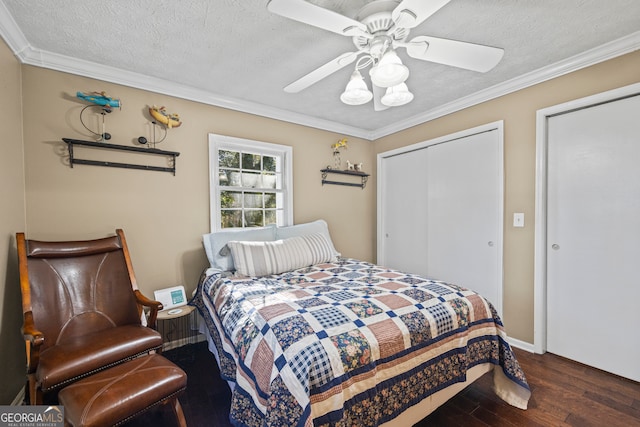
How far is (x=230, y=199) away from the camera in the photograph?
2914 mm

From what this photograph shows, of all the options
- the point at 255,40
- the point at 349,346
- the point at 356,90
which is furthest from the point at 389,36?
the point at 349,346

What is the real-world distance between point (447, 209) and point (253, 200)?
7.36 ft

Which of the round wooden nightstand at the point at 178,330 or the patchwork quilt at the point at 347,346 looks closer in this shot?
the patchwork quilt at the point at 347,346

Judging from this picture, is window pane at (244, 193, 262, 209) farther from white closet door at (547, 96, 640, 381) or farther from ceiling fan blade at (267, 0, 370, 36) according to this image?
white closet door at (547, 96, 640, 381)

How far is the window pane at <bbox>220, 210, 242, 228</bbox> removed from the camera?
2855mm

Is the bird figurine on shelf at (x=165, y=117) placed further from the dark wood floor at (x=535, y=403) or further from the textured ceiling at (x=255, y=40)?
the dark wood floor at (x=535, y=403)

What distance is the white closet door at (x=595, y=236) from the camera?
1967mm

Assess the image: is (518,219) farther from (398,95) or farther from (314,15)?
(314,15)

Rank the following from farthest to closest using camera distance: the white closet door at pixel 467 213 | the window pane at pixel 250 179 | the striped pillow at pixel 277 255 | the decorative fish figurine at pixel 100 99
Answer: the window pane at pixel 250 179 < the white closet door at pixel 467 213 < the striped pillow at pixel 277 255 < the decorative fish figurine at pixel 100 99

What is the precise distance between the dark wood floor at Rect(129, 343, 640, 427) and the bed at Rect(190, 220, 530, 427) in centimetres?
14

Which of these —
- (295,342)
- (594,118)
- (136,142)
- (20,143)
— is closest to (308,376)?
(295,342)

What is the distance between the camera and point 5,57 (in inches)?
67.4

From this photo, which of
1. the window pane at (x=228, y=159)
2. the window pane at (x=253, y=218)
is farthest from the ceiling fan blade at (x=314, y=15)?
the window pane at (x=253, y=218)

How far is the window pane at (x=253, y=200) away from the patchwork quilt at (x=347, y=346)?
117cm
